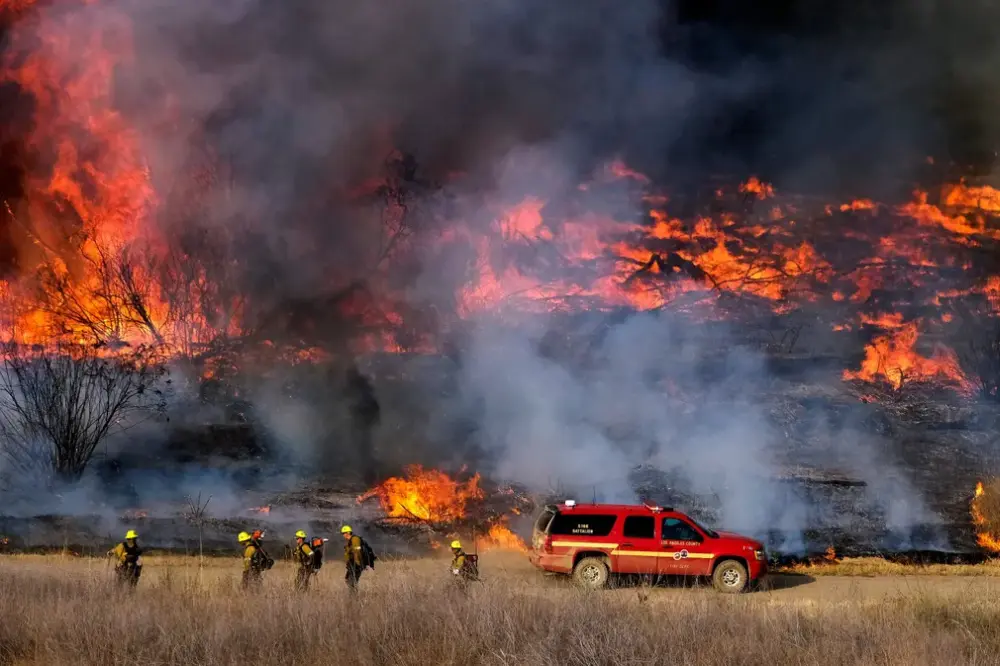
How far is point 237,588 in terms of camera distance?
461 inches

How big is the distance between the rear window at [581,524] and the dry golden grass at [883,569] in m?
4.66

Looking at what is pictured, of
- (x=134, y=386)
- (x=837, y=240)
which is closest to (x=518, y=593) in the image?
(x=134, y=386)

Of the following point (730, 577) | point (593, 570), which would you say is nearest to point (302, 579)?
point (593, 570)

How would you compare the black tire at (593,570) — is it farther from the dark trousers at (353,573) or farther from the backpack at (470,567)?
the dark trousers at (353,573)

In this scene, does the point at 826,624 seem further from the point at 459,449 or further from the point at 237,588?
the point at 459,449

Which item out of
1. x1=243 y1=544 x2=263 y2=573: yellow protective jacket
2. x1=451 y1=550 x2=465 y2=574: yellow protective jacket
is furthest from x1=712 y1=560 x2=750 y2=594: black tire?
x1=243 y1=544 x2=263 y2=573: yellow protective jacket

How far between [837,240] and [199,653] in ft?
88.6

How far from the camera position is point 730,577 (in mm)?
15141

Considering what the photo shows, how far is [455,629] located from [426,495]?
481 inches

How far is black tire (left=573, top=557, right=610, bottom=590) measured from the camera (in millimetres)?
14922

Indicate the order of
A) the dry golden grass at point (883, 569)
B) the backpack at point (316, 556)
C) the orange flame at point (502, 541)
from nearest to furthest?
the backpack at point (316, 556)
the dry golden grass at point (883, 569)
the orange flame at point (502, 541)

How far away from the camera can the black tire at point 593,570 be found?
49.0 ft

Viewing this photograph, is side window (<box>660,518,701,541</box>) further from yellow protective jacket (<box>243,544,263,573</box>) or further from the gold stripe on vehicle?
yellow protective jacket (<box>243,544,263,573</box>)

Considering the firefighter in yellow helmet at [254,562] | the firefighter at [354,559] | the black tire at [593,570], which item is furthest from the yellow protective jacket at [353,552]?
the black tire at [593,570]
